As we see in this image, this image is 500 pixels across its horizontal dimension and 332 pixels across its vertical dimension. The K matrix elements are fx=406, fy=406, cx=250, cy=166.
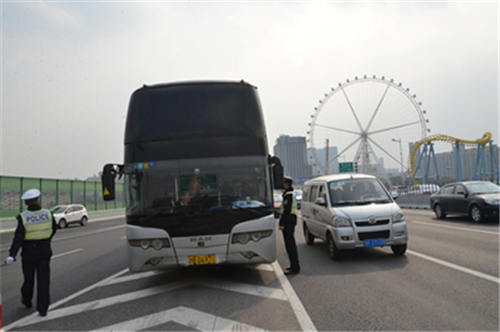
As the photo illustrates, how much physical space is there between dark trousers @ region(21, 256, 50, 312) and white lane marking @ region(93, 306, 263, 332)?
1.35 metres

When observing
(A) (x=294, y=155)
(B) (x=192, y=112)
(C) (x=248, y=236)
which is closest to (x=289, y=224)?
(C) (x=248, y=236)

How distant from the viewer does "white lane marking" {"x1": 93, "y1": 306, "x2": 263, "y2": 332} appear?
→ 477 centimetres

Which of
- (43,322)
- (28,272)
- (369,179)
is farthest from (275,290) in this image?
(369,179)

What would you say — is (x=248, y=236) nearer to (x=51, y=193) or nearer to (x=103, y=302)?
(x=103, y=302)

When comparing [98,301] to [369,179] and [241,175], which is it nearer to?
[241,175]

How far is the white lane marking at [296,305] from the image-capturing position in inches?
185

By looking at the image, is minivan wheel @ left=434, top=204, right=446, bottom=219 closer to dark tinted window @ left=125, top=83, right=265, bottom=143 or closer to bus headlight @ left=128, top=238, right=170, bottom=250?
dark tinted window @ left=125, top=83, right=265, bottom=143

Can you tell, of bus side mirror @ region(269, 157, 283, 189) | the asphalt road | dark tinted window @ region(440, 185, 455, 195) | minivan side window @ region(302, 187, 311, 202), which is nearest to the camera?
the asphalt road

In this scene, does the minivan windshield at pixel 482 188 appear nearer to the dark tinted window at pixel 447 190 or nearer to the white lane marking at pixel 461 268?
the dark tinted window at pixel 447 190

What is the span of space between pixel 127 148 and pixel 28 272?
2.47m

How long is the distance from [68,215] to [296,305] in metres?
25.9

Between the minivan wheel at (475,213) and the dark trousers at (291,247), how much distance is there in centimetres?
1037

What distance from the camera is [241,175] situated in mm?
6934

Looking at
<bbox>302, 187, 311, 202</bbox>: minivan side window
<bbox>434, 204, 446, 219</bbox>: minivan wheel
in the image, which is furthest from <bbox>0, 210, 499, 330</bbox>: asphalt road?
<bbox>434, 204, 446, 219</bbox>: minivan wheel
